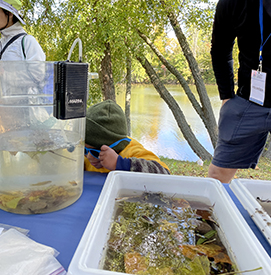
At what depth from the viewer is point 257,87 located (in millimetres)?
1413

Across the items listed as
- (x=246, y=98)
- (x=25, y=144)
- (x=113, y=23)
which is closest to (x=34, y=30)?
(x=113, y=23)

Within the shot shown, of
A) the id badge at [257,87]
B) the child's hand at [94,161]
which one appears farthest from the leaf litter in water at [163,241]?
the id badge at [257,87]

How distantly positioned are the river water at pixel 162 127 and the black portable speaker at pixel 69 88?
5.89 meters

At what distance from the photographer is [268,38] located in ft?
4.55

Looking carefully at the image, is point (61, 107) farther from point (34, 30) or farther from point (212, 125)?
point (34, 30)

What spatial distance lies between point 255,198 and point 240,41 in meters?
1.10

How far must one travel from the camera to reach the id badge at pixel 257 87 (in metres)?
1.38

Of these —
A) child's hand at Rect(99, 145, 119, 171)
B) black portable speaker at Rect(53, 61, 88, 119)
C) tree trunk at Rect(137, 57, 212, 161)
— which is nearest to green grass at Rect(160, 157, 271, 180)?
tree trunk at Rect(137, 57, 212, 161)

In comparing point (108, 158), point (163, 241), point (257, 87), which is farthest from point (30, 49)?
point (163, 241)

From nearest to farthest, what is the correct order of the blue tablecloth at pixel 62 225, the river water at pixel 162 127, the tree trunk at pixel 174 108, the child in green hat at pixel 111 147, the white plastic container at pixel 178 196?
the white plastic container at pixel 178 196, the blue tablecloth at pixel 62 225, the child in green hat at pixel 111 147, the tree trunk at pixel 174 108, the river water at pixel 162 127

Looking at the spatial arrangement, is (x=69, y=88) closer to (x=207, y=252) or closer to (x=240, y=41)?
(x=207, y=252)

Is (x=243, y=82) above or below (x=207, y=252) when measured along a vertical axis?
above

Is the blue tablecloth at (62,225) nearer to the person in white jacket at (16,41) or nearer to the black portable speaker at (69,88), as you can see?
the black portable speaker at (69,88)

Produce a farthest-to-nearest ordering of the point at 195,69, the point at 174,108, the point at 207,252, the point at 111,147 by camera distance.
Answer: the point at 174,108 < the point at 195,69 < the point at 111,147 < the point at 207,252
